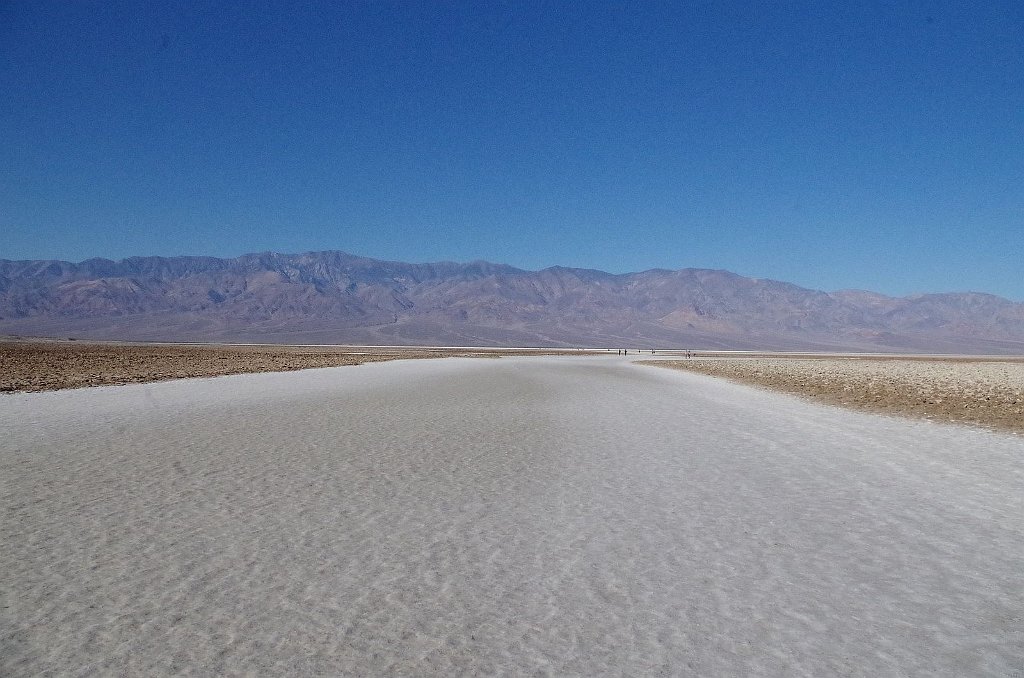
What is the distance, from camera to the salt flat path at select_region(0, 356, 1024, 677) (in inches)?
142

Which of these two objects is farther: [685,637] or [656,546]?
[656,546]

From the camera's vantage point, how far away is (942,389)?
2267 cm

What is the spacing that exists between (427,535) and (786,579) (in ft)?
9.41

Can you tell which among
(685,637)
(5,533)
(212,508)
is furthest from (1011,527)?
(5,533)

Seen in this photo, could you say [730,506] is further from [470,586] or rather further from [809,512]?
[470,586]

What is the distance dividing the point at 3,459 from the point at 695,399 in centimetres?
1722

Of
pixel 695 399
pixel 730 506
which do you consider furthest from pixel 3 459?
pixel 695 399

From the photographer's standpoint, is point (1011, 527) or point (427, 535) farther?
point (1011, 527)

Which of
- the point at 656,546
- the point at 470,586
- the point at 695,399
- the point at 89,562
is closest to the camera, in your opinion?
the point at 470,586

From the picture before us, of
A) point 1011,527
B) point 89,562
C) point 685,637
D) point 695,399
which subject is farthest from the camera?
point 695,399

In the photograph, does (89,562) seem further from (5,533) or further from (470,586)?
(470,586)

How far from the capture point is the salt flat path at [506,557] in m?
3.60

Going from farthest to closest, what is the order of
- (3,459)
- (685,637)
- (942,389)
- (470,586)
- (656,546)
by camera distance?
1. (942,389)
2. (3,459)
3. (656,546)
4. (470,586)
5. (685,637)

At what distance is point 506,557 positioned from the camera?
514 centimetres
